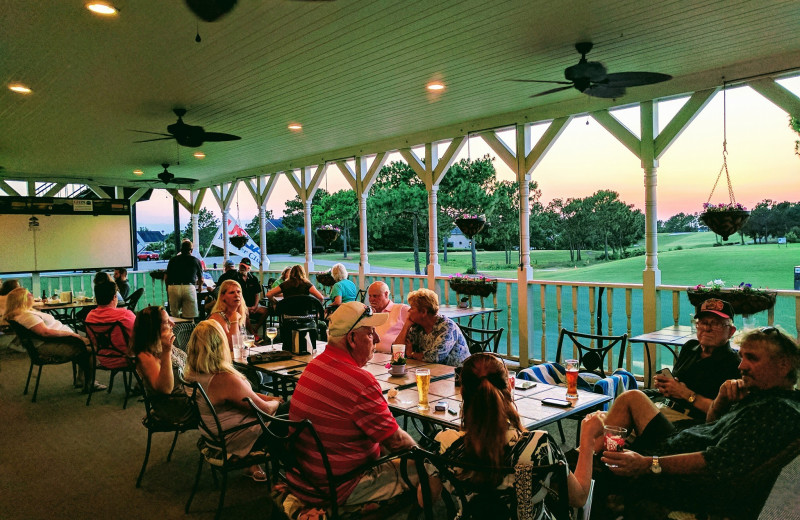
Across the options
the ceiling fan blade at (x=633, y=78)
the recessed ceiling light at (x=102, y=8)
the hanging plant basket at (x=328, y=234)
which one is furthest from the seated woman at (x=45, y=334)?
the ceiling fan blade at (x=633, y=78)

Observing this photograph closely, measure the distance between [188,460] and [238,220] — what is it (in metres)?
9.43

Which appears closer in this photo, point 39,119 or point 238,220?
point 39,119

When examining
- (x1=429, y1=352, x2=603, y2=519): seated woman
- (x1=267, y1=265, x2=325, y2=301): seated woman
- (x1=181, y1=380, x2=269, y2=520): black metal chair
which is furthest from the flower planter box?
(x1=267, y1=265, x2=325, y2=301): seated woman

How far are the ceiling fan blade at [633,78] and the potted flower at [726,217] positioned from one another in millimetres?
1203

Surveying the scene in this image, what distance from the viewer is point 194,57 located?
4.36m

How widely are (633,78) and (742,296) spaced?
6.42 ft

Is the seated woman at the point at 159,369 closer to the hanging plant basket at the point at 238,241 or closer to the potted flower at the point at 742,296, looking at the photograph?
the potted flower at the point at 742,296

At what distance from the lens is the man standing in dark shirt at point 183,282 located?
884cm

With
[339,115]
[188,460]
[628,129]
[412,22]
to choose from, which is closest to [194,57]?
[412,22]

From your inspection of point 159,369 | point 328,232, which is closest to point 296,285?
point 328,232

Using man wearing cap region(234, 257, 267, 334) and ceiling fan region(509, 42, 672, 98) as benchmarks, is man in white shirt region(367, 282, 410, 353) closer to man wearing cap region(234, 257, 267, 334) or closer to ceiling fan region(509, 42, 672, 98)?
ceiling fan region(509, 42, 672, 98)

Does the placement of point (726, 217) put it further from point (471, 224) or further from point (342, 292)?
point (342, 292)

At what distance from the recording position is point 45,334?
563 cm

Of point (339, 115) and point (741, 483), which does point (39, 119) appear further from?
point (741, 483)
